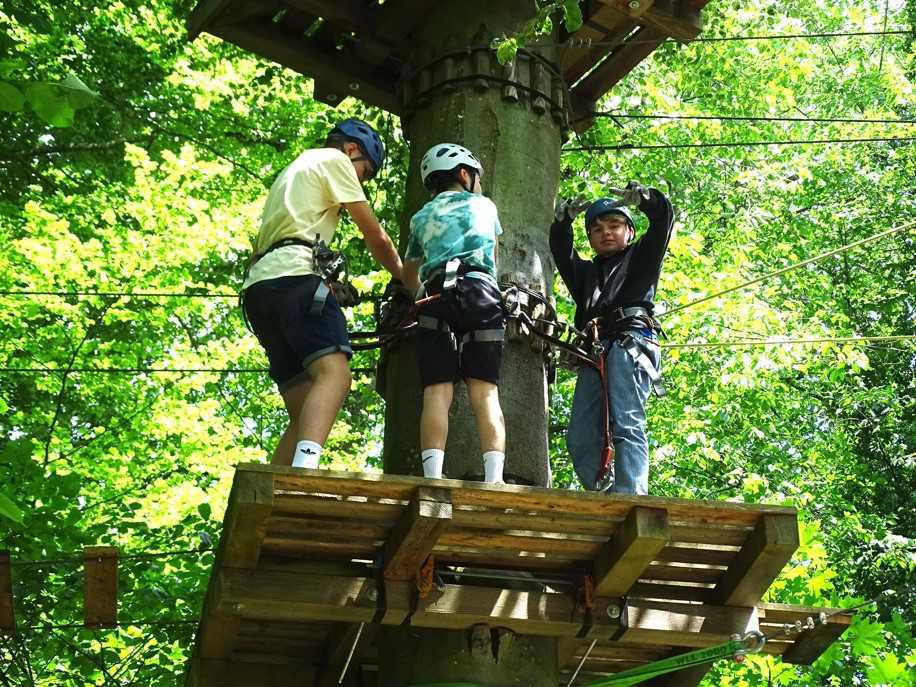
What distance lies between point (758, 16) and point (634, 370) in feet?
32.2

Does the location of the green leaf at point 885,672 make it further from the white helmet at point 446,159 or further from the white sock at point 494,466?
the white helmet at point 446,159

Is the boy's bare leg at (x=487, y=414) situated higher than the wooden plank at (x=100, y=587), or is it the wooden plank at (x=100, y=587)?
the boy's bare leg at (x=487, y=414)

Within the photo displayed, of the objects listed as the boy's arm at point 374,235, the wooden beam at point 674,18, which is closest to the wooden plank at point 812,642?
the boy's arm at point 374,235

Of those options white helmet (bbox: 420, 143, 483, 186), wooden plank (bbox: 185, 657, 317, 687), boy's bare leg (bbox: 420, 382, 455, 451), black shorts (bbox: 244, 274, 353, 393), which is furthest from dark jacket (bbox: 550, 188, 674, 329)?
wooden plank (bbox: 185, 657, 317, 687)

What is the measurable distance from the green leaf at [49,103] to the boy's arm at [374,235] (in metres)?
2.02

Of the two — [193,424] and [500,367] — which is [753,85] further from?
[500,367]

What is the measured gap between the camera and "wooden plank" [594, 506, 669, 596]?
4.43 metres

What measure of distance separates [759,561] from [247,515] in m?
1.91

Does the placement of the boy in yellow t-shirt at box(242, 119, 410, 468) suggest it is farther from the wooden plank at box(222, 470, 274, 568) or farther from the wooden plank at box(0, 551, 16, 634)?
the wooden plank at box(0, 551, 16, 634)

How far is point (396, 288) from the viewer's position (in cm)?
569

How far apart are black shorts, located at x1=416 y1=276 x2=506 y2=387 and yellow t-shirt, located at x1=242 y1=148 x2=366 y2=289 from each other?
0.67 meters

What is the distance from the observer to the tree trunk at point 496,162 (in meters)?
5.25

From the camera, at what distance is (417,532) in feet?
14.2

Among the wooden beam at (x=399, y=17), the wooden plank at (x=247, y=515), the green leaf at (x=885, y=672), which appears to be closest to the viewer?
the wooden plank at (x=247, y=515)
